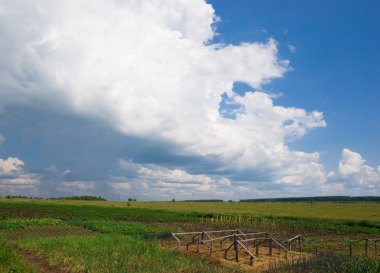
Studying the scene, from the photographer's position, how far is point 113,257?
17062 mm

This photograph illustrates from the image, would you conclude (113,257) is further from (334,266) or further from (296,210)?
(296,210)

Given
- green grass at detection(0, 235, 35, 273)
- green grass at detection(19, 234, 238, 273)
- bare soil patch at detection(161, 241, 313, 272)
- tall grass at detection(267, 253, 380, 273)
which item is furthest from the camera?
bare soil patch at detection(161, 241, 313, 272)

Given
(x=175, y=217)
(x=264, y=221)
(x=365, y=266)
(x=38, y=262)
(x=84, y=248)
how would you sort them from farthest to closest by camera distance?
(x=175, y=217) < (x=264, y=221) < (x=84, y=248) < (x=38, y=262) < (x=365, y=266)

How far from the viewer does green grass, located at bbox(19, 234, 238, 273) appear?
48.9 feet

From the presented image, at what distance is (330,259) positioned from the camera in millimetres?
15086

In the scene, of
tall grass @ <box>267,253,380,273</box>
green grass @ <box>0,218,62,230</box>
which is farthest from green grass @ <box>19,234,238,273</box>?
green grass @ <box>0,218,62,230</box>

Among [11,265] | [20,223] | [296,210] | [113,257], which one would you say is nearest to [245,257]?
[113,257]

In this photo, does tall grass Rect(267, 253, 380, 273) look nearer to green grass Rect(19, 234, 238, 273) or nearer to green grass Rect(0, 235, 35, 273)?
green grass Rect(19, 234, 238, 273)

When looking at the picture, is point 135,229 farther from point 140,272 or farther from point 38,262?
point 140,272

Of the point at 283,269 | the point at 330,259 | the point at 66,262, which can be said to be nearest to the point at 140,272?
the point at 66,262

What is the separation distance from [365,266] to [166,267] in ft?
23.5

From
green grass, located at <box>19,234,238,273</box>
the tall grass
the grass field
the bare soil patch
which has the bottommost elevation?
the bare soil patch

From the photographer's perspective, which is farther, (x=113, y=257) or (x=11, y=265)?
(x=113, y=257)

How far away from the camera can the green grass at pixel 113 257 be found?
14898 millimetres
